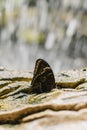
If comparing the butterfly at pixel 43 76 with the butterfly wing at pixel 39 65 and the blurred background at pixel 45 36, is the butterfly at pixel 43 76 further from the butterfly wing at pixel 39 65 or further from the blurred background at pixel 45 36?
the blurred background at pixel 45 36

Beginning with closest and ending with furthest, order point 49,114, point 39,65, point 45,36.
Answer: point 49,114 < point 39,65 < point 45,36

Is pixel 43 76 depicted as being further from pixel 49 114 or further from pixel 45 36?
pixel 45 36

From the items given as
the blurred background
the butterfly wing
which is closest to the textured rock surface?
the butterfly wing

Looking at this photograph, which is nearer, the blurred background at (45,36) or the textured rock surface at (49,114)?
the textured rock surface at (49,114)

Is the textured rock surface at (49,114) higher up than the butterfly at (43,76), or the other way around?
the butterfly at (43,76)

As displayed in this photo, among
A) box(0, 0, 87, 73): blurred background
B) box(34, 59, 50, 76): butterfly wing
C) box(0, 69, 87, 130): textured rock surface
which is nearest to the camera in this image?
box(0, 69, 87, 130): textured rock surface

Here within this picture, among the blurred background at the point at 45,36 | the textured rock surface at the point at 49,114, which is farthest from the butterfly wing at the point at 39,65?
the blurred background at the point at 45,36

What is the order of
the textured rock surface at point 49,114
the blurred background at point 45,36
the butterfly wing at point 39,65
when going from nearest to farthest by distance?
the textured rock surface at point 49,114 < the butterfly wing at point 39,65 < the blurred background at point 45,36

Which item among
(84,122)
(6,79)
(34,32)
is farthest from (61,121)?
(34,32)

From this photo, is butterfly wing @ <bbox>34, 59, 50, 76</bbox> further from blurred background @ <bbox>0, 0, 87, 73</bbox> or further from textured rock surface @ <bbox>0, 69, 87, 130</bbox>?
blurred background @ <bbox>0, 0, 87, 73</bbox>

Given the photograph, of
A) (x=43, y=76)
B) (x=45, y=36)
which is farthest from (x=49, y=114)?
(x=45, y=36)

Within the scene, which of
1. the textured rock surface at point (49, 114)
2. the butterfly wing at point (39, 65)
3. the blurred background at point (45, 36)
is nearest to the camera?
the textured rock surface at point (49, 114)
